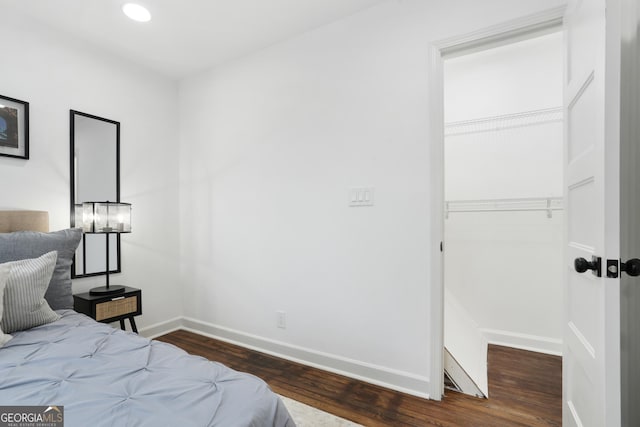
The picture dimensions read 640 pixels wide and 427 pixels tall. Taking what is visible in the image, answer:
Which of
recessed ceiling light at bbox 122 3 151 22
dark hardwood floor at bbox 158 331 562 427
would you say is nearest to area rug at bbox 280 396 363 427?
dark hardwood floor at bbox 158 331 562 427

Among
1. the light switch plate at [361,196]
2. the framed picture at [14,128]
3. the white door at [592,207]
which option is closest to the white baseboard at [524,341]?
the white door at [592,207]

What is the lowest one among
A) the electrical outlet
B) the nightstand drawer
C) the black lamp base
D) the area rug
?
the area rug

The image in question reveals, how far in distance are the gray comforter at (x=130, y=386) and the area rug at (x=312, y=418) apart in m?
0.74

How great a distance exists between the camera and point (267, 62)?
2.66 meters

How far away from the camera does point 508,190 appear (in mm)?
2842

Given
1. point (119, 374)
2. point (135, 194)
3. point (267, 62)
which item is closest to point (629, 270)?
point (119, 374)

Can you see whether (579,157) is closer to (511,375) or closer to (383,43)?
(383,43)

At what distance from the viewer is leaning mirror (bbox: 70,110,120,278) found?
2.50 metres

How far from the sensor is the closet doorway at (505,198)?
8.70ft

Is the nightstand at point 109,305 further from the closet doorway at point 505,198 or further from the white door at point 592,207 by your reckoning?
the white door at point 592,207

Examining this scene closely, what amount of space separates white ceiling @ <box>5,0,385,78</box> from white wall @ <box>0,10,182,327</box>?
0.16 metres

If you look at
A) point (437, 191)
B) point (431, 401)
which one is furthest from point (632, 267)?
point (431, 401)

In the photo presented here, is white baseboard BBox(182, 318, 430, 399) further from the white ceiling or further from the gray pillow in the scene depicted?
the white ceiling

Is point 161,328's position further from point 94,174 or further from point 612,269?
point 612,269
